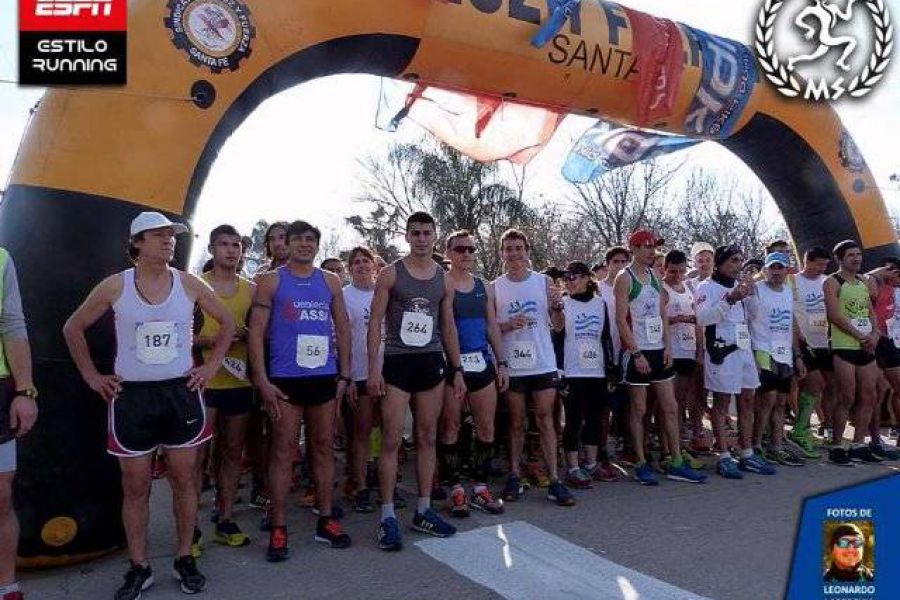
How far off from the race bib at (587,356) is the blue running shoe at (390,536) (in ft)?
7.43

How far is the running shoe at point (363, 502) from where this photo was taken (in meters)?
4.89

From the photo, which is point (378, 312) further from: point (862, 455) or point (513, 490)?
point (862, 455)

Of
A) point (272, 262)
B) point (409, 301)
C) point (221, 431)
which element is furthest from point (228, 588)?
point (272, 262)

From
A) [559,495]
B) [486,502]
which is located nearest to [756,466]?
[559,495]

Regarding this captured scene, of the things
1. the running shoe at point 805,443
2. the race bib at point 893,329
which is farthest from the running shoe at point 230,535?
the race bib at point 893,329

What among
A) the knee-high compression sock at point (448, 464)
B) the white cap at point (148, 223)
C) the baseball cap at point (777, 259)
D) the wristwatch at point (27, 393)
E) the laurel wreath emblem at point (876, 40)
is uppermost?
the laurel wreath emblem at point (876, 40)

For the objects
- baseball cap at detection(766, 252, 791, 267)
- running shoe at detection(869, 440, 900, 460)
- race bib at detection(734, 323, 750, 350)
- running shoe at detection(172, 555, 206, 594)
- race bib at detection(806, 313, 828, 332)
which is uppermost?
baseball cap at detection(766, 252, 791, 267)

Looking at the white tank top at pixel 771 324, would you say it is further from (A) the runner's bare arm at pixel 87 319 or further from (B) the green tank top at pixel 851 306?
(A) the runner's bare arm at pixel 87 319

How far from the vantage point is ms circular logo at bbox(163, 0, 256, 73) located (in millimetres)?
4254

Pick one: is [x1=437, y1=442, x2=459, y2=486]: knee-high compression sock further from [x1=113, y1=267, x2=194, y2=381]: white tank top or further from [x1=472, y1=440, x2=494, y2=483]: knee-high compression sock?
[x1=113, y1=267, x2=194, y2=381]: white tank top

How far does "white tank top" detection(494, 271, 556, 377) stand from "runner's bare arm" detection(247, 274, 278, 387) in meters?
1.90

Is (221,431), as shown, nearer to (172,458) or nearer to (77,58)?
(172,458)

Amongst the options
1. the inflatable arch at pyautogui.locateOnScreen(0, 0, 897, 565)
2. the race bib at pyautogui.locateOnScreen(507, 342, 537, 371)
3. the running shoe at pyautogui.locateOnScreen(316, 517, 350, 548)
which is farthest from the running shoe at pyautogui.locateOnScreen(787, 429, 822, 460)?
the running shoe at pyautogui.locateOnScreen(316, 517, 350, 548)

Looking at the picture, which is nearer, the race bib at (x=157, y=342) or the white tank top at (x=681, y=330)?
the race bib at (x=157, y=342)
